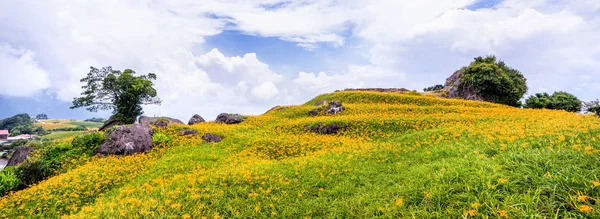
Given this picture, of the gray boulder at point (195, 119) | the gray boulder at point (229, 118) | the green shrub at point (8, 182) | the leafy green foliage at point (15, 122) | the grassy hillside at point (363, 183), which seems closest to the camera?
the grassy hillside at point (363, 183)

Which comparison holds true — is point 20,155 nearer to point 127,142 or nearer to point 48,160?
point 48,160

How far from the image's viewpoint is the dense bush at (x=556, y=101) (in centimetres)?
3005

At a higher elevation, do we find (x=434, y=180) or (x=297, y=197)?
(x=434, y=180)

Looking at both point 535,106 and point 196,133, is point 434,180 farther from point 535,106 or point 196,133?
point 535,106

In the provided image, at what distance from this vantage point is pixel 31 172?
12805 mm

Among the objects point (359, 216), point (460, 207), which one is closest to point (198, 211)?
point (359, 216)

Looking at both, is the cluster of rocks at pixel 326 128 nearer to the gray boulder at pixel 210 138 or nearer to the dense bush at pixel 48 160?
the gray boulder at pixel 210 138

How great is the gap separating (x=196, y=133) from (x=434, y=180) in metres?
17.2

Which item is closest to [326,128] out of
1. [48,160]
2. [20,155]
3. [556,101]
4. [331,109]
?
[331,109]

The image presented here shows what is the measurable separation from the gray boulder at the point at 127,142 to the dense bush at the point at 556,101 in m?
41.4

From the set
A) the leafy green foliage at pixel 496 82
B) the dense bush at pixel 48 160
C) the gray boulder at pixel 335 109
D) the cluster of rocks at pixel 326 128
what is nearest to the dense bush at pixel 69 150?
the dense bush at pixel 48 160

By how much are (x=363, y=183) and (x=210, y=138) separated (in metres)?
13.0

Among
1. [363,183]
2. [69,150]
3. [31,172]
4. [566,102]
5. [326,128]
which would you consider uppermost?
[566,102]

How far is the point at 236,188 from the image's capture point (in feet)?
27.9
